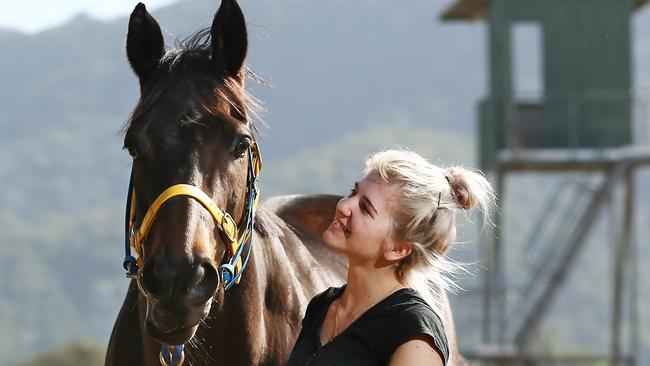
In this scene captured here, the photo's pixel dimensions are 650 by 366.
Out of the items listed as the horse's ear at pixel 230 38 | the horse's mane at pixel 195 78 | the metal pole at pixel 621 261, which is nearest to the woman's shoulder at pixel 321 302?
the horse's mane at pixel 195 78

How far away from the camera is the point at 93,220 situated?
133 meters

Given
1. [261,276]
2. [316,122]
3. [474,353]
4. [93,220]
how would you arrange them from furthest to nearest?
[316,122], [93,220], [474,353], [261,276]

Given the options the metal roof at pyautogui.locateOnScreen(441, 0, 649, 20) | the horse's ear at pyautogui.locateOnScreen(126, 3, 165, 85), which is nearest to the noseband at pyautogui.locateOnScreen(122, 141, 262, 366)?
the horse's ear at pyautogui.locateOnScreen(126, 3, 165, 85)

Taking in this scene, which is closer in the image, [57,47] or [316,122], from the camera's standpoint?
[316,122]

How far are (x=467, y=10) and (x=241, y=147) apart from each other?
19.8m

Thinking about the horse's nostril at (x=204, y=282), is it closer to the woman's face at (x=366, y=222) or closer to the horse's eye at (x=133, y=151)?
the woman's face at (x=366, y=222)

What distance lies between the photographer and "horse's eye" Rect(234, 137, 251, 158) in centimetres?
450

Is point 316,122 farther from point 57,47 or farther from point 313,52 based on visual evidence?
point 57,47

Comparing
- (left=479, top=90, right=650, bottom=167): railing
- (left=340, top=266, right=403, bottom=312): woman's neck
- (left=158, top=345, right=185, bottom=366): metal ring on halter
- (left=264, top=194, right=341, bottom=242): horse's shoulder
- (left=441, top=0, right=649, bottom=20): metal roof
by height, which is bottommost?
(left=479, top=90, right=650, bottom=167): railing

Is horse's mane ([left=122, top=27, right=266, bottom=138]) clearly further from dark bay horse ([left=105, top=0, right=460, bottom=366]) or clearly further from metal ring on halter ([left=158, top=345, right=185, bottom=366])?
metal ring on halter ([left=158, top=345, right=185, bottom=366])

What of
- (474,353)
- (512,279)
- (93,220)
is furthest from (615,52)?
(93,220)

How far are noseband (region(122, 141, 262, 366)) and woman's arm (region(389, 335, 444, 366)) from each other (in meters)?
0.89

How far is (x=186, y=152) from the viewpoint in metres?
4.32

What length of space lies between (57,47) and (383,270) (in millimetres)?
162928
